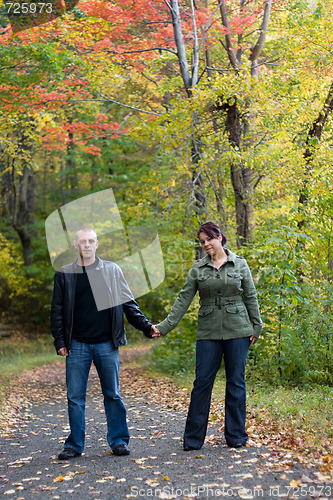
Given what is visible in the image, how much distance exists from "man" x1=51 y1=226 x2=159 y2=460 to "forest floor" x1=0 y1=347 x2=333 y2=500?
12.3 inches

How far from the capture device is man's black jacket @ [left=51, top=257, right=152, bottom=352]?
5.63m

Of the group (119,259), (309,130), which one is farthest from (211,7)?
(119,259)

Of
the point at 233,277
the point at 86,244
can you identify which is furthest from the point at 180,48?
the point at 233,277

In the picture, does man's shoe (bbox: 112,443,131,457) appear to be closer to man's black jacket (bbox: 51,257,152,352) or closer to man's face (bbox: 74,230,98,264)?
man's black jacket (bbox: 51,257,152,352)

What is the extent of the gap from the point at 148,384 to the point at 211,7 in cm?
865

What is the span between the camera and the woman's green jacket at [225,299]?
5.62 m

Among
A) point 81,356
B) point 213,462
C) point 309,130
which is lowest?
point 213,462

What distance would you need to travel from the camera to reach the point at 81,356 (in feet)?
18.7

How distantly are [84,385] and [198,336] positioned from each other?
116cm

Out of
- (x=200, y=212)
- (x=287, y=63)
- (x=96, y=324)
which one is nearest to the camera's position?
(x=96, y=324)

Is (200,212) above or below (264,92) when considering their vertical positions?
below

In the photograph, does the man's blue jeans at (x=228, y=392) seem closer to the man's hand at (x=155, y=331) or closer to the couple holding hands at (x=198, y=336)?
the couple holding hands at (x=198, y=336)

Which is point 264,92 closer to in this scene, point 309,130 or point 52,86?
point 309,130

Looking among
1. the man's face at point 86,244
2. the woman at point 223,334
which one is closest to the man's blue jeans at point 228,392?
the woman at point 223,334
